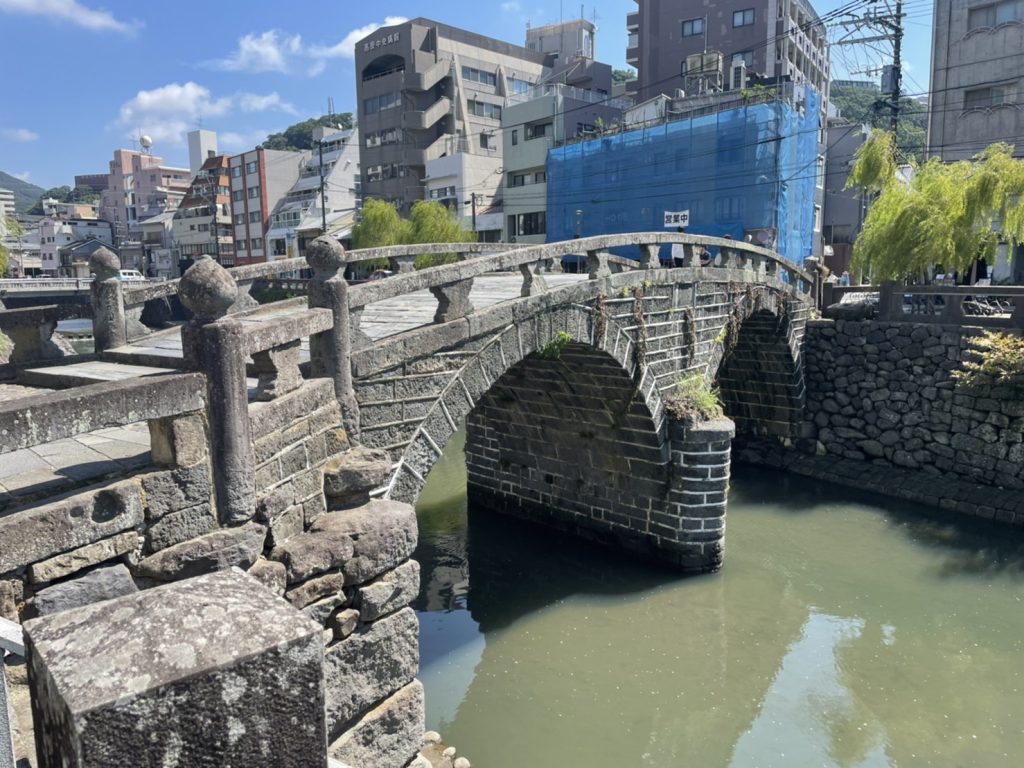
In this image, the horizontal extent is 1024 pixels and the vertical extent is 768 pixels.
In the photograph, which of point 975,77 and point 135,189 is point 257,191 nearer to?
point 135,189

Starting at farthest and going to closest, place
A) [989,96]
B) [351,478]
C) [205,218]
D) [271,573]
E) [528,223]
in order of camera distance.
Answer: [205,218]
[528,223]
[989,96]
[351,478]
[271,573]

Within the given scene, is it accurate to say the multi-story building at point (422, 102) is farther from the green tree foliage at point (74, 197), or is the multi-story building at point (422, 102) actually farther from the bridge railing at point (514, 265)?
the green tree foliage at point (74, 197)

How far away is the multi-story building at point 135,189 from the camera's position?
77938 mm

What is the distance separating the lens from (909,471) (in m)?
15.4

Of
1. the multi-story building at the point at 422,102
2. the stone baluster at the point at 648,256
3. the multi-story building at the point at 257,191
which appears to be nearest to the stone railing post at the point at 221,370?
the stone baluster at the point at 648,256

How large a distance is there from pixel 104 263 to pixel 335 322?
2.81 meters

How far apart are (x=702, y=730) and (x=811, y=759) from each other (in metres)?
1.18

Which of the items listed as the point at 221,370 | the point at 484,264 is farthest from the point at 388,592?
the point at 484,264

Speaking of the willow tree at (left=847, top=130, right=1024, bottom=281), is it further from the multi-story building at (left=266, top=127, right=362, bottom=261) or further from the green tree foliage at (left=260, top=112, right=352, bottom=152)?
the green tree foliage at (left=260, top=112, right=352, bottom=152)

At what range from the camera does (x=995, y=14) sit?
85.6 feet

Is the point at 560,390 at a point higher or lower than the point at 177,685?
lower

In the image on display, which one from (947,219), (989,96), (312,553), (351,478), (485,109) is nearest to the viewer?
(312,553)

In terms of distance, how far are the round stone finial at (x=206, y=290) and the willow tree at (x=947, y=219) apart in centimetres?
1595

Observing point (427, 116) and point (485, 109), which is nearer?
point (427, 116)
